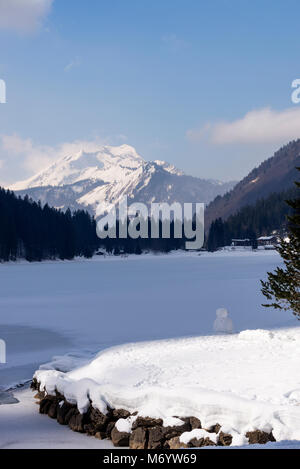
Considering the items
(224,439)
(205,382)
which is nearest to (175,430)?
(224,439)

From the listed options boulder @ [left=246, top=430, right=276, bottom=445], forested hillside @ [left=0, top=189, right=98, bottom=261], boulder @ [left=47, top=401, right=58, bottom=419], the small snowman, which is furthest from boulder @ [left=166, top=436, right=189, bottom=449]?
forested hillside @ [left=0, top=189, right=98, bottom=261]

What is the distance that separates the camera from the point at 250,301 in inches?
1268

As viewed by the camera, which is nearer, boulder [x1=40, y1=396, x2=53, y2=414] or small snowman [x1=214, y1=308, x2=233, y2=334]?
boulder [x1=40, y1=396, x2=53, y2=414]

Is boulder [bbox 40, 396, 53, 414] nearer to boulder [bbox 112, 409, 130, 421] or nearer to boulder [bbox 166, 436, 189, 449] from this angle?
boulder [bbox 112, 409, 130, 421]

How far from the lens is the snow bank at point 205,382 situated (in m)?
9.81

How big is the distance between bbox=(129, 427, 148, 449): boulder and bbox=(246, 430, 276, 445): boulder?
231 cm

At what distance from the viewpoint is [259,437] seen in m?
9.16

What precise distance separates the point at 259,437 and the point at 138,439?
268cm

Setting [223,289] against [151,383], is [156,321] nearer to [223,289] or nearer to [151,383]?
[151,383]

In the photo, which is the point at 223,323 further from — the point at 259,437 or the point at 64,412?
the point at 259,437

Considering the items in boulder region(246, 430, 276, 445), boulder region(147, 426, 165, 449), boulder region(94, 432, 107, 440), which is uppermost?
boulder region(246, 430, 276, 445)

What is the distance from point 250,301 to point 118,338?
557 inches

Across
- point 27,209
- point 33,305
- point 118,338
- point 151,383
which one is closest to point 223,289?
point 33,305

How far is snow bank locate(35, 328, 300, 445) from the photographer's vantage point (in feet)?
32.2
